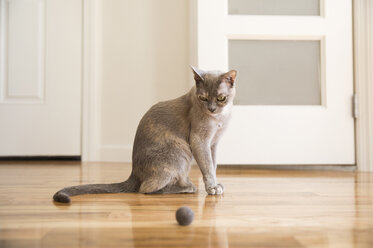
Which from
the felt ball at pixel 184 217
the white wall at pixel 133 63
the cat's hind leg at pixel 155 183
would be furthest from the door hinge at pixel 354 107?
the felt ball at pixel 184 217

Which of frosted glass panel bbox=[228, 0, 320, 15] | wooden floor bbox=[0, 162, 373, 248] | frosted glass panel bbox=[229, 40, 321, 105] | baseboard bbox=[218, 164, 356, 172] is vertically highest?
frosted glass panel bbox=[228, 0, 320, 15]

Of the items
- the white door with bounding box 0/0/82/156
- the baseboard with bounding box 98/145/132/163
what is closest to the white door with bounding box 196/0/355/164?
the baseboard with bounding box 98/145/132/163

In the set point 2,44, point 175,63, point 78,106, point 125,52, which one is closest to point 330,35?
point 175,63

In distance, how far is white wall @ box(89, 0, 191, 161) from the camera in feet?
9.06

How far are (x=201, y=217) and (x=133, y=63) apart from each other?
1.92 metres

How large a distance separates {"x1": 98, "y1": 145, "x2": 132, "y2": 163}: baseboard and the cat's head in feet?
4.77

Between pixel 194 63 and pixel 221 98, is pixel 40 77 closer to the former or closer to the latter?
pixel 194 63

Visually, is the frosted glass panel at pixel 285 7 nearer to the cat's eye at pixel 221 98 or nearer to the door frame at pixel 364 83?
the door frame at pixel 364 83

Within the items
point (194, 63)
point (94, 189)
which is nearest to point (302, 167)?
point (194, 63)

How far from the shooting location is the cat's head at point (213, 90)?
1.37 m

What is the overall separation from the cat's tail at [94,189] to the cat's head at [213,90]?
0.39m

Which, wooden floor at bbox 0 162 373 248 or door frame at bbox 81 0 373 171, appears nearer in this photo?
wooden floor at bbox 0 162 373 248

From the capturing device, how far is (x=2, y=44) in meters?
Result: 2.71

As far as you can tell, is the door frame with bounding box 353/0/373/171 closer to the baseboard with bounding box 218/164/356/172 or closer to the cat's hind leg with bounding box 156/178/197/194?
the baseboard with bounding box 218/164/356/172
